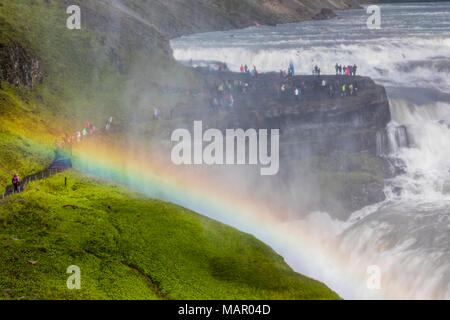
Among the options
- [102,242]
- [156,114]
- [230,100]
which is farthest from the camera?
[230,100]

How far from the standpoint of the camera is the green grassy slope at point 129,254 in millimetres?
29828

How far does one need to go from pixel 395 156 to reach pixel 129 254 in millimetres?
45412

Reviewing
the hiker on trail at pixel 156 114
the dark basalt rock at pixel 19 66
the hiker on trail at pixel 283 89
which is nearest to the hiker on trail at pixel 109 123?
the hiker on trail at pixel 156 114

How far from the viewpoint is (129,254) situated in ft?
110

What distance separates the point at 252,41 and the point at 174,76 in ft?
188

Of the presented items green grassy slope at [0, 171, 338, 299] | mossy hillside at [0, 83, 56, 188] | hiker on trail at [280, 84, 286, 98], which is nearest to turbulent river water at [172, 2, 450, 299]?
green grassy slope at [0, 171, 338, 299]

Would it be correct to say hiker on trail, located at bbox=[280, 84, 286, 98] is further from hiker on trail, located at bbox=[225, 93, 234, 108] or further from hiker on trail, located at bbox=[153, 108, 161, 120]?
hiker on trail, located at bbox=[153, 108, 161, 120]

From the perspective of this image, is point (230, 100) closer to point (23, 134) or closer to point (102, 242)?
point (23, 134)

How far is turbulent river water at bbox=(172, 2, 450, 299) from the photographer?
Result: 44969 millimetres

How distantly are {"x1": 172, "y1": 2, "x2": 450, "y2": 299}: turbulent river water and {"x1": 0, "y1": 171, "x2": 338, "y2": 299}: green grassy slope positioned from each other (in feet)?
41.6

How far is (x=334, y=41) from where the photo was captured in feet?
402

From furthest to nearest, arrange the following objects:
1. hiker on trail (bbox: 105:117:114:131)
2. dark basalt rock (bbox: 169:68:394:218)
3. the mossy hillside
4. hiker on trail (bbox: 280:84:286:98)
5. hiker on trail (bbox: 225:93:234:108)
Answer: hiker on trail (bbox: 280:84:286:98) → hiker on trail (bbox: 225:93:234:108) → dark basalt rock (bbox: 169:68:394:218) → hiker on trail (bbox: 105:117:114:131) → the mossy hillside

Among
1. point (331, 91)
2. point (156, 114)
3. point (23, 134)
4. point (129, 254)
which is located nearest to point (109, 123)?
point (156, 114)

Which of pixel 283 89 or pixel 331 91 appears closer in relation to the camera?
pixel 331 91
